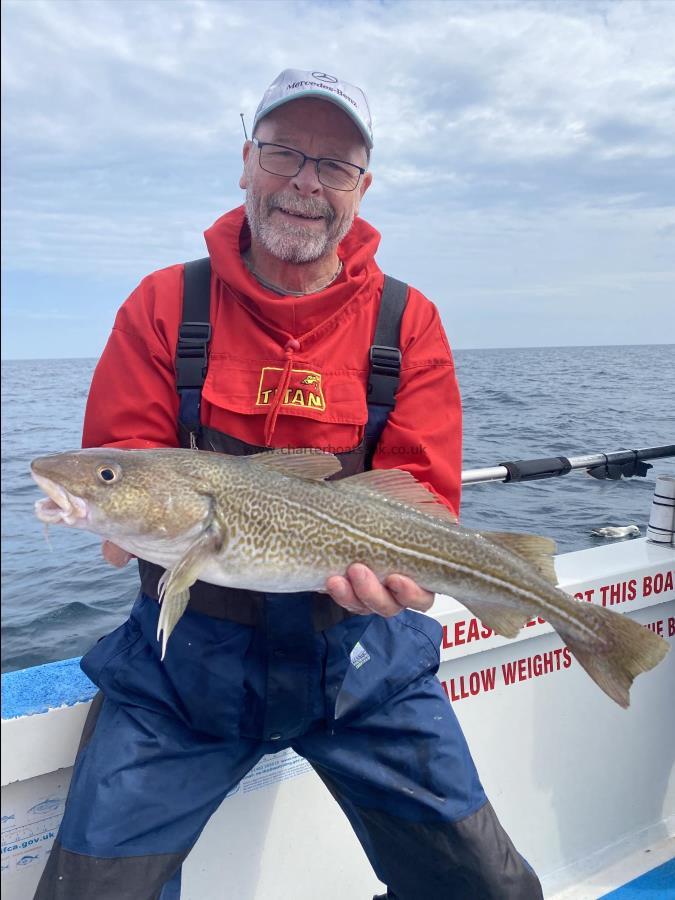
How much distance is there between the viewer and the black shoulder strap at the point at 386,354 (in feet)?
9.77

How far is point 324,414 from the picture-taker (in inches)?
113

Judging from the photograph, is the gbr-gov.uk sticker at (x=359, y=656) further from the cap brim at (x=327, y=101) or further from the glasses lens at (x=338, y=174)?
the cap brim at (x=327, y=101)

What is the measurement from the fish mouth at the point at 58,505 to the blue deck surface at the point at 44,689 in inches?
32.6

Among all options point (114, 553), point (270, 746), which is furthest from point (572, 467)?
point (114, 553)

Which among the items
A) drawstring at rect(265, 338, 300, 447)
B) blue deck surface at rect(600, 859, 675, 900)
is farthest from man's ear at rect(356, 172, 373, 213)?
blue deck surface at rect(600, 859, 675, 900)

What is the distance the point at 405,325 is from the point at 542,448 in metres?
11.0

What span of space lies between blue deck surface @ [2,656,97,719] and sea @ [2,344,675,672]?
444 mm

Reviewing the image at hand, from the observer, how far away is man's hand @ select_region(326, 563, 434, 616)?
246 cm

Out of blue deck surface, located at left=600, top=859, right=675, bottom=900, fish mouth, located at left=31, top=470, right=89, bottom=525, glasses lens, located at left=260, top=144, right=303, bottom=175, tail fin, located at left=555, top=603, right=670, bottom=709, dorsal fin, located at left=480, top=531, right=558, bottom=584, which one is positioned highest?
glasses lens, located at left=260, top=144, right=303, bottom=175

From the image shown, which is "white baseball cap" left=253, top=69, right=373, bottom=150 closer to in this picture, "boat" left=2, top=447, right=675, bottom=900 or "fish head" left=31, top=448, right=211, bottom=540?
"fish head" left=31, top=448, right=211, bottom=540

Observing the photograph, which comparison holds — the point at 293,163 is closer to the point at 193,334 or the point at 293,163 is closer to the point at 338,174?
the point at 338,174

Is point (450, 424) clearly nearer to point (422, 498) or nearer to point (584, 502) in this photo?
point (422, 498)

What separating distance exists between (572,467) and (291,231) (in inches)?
97.5

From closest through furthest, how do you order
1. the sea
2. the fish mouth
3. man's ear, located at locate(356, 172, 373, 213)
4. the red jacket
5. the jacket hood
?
the sea → the fish mouth → the red jacket → the jacket hood → man's ear, located at locate(356, 172, 373, 213)
